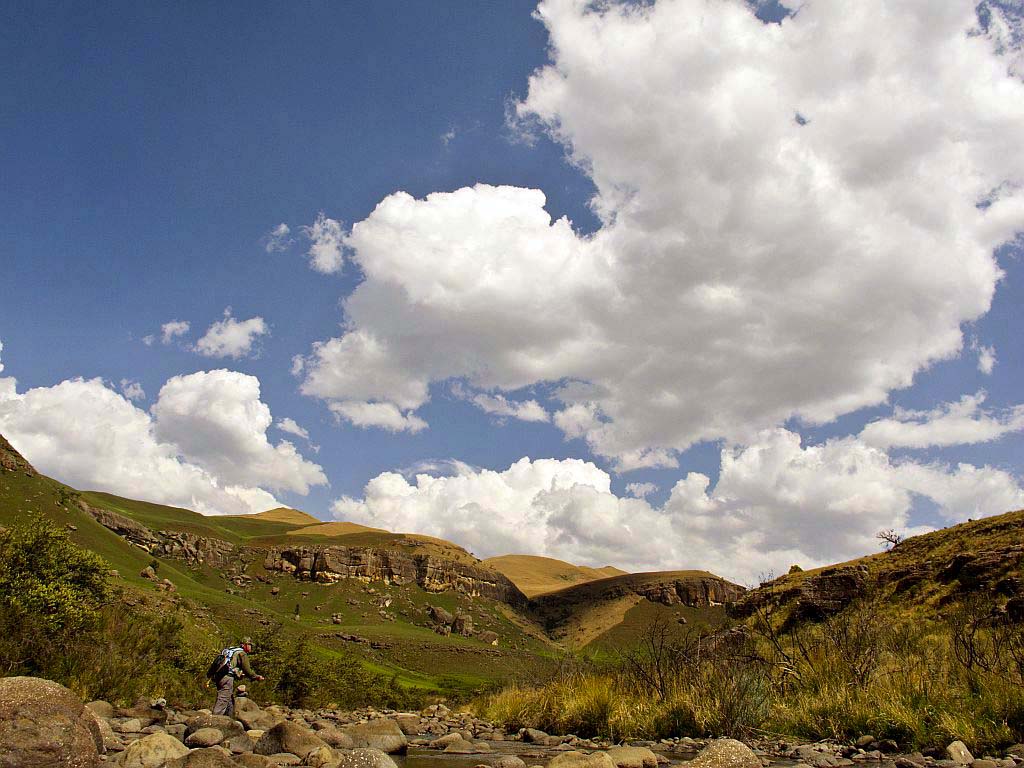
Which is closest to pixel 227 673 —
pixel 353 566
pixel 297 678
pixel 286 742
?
pixel 286 742

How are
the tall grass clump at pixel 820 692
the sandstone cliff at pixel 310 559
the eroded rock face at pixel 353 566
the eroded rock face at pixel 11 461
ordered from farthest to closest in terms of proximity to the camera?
1. the eroded rock face at pixel 353 566
2. the sandstone cliff at pixel 310 559
3. the eroded rock face at pixel 11 461
4. the tall grass clump at pixel 820 692

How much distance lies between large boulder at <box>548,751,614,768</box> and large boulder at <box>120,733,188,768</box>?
5.43 meters

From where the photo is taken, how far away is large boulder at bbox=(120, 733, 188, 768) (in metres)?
9.84

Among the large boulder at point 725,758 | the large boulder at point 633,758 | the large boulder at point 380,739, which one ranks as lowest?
the large boulder at point 380,739

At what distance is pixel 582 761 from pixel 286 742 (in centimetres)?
605

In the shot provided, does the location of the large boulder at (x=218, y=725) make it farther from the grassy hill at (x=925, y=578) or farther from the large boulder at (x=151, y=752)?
the grassy hill at (x=925, y=578)

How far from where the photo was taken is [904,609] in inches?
1272

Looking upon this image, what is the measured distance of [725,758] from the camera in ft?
30.9

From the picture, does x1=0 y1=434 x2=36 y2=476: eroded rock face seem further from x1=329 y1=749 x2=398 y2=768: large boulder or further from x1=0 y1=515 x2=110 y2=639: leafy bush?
x1=329 y1=749 x2=398 y2=768: large boulder

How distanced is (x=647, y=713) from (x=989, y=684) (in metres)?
7.32

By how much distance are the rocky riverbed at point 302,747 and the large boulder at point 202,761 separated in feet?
0.06

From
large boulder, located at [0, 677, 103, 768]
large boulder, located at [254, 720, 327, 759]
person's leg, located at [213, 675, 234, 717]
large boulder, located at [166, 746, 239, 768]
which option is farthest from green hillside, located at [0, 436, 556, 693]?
large boulder, located at [0, 677, 103, 768]

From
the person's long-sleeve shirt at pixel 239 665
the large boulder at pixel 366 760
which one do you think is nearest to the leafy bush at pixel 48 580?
the person's long-sleeve shirt at pixel 239 665

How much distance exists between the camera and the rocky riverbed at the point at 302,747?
27.0 ft
